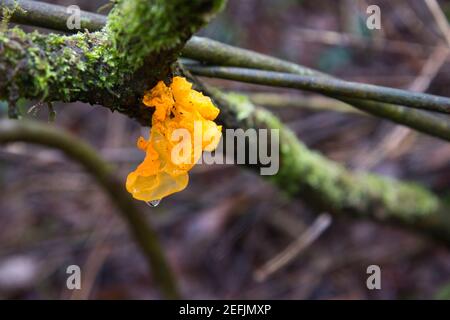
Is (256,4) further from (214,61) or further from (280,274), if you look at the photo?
(214,61)

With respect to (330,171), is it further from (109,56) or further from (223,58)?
(109,56)

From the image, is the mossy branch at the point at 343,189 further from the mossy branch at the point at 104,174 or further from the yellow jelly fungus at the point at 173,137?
the mossy branch at the point at 104,174

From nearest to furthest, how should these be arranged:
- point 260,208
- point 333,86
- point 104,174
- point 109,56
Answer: point 109,56, point 333,86, point 104,174, point 260,208

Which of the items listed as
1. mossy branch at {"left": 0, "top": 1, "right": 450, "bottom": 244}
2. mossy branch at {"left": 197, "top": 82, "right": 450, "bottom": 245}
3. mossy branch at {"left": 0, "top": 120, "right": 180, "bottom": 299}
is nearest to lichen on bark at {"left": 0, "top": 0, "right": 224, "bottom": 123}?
mossy branch at {"left": 0, "top": 1, "right": 450, "bottom": 244}

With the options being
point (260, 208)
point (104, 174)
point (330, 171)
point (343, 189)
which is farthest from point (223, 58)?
point (260, 208)

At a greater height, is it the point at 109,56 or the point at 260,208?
the point at 260,208

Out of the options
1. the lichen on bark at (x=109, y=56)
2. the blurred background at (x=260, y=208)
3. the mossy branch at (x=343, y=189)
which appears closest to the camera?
the lichen on bark at (x=109, y=56)

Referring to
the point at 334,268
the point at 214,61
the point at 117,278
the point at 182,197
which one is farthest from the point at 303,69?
the point at 117,278

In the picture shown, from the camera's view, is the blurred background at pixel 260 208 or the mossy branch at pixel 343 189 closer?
the mossy branch at pixel 343 189

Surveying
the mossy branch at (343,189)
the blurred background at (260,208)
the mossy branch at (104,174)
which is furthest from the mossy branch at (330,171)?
the mossy branch at (104,174)
